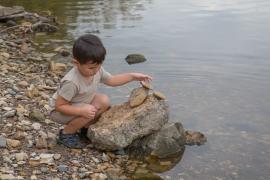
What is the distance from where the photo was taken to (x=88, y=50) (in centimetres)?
607

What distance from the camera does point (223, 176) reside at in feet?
22.7

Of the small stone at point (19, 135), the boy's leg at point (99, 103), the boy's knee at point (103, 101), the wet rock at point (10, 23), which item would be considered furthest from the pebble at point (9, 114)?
the wet rock at point (10, 23)

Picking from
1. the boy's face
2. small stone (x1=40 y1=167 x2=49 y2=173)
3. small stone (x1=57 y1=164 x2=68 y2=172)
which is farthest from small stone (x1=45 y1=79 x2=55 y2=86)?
small stone (x1=40 y1=167 x2=49 y2=173)

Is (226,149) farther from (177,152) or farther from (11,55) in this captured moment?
(11,55)

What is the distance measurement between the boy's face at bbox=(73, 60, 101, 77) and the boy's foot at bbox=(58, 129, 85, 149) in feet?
3.40

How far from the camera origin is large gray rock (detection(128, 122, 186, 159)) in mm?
7246

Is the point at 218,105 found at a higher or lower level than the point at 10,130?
lower

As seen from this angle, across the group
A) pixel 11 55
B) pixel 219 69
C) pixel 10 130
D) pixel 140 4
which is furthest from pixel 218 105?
pixel 140 4

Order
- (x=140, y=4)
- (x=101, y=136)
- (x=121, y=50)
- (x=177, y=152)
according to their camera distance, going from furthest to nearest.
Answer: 1. (x=140, y=4)
2. (x=121, y=50)
3. (x=177, y=152)
4. (x=101, y=136)

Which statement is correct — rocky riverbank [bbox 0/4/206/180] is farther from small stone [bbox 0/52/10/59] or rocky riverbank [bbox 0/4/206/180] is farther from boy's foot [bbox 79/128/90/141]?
small stone [bbox 0/52/10/59]

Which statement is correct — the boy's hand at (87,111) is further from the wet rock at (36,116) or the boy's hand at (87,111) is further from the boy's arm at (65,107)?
the wet rock at (36,116)

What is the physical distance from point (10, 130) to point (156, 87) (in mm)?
4503

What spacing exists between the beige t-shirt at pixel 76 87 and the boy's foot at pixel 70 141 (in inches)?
21.1

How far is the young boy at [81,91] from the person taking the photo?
20.1 feet
